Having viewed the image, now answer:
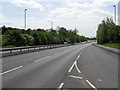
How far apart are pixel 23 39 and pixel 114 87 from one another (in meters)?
48.1

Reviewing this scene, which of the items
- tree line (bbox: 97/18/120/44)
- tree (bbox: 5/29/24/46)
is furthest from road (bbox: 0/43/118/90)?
tree line (bbox: 97/18/120/44)

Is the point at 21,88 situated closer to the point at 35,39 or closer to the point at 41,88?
the point at 41,88

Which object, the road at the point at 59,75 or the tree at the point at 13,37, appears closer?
the road at the point at 59,75

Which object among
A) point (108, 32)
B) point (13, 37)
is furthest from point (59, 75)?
point (108, 32)

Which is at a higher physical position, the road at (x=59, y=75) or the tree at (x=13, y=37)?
the tree at (x=13, y=37)

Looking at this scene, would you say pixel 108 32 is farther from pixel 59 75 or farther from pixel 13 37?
pixel 59 75

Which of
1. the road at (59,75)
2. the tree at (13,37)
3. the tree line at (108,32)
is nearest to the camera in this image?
the road at (59,75)

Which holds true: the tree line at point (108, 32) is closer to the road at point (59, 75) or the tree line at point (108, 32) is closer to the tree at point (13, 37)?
the tree at point (13, 37)

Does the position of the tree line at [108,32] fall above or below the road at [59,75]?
above

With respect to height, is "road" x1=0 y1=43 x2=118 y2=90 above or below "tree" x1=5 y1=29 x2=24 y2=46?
below

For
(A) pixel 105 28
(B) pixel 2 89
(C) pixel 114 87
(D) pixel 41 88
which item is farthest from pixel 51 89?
(A) pixel 105 28

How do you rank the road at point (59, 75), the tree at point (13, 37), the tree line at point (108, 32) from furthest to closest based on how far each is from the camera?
the tree line at point (108, 32) < the tree at point (13, 37) < the road at point (59, 75)

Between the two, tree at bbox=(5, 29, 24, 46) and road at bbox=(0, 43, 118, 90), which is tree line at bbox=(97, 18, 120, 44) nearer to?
tree at bbox=(5, 29, 24, 46)

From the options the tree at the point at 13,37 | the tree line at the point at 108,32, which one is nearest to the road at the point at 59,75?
the tree at the point at 13,37
